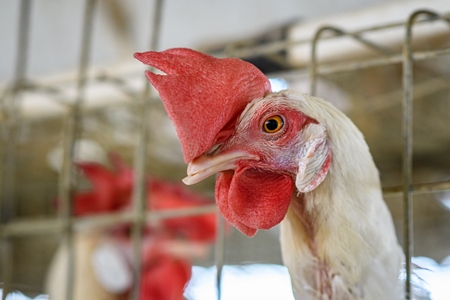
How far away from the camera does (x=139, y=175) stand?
1162 mm

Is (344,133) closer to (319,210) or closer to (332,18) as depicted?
(319,210)

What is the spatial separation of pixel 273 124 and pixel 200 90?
10cm

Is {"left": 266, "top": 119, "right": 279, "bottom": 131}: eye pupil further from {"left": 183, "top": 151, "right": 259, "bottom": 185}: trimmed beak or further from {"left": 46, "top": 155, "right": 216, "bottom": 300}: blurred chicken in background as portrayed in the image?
{"left": 46, "top": 155, "right": 216, "bottom": 300}: blurred chicken in background

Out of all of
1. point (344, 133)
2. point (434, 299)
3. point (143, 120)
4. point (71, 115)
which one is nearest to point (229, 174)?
point (344, 133)

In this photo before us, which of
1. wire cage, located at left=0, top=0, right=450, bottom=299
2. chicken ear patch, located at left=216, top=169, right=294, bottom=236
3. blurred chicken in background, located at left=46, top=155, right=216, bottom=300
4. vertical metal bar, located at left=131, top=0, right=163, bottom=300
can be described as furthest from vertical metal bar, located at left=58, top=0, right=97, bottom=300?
chicken ear patch, located at left=216, top=169, right=294, bottom=236

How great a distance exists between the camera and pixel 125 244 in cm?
186

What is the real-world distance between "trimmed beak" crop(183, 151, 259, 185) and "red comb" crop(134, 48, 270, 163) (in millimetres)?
15

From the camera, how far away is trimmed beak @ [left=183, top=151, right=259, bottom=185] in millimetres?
679

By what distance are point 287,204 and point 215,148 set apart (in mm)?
112

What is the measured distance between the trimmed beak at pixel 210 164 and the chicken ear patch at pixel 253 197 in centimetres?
2

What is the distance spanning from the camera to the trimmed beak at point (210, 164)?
26.7 inches

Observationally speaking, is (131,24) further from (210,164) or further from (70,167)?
(210,164)

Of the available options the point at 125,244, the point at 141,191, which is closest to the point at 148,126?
the point at 141,191

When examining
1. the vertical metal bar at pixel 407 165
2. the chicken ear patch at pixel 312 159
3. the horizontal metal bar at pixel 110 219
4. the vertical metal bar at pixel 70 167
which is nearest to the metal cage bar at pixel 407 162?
the vertical metal bar at pixel 407 165
